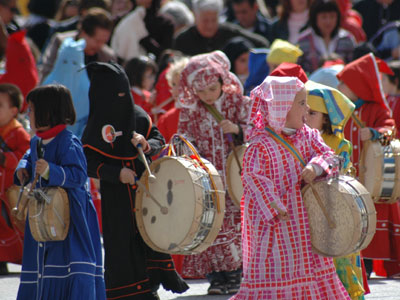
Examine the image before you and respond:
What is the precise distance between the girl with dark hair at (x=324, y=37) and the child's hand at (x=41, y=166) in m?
5.92

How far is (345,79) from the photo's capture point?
28.8ft

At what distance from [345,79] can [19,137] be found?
2.91 meters

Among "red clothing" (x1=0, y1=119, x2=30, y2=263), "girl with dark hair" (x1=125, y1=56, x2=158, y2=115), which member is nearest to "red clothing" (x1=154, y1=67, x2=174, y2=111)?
"girl with dark hair" (x1=125, y1=56, x2=158, y2=115)

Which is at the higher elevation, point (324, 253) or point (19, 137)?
point (19, 137)

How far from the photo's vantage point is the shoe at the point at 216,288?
8039mm

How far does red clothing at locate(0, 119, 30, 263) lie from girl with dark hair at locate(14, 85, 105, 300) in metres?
2.40

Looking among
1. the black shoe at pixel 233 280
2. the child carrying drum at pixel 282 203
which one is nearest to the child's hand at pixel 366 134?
the black shoe at pixel 233 280

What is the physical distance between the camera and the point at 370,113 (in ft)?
28.8

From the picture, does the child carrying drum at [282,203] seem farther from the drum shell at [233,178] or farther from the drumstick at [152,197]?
the drum shell at [233,178]

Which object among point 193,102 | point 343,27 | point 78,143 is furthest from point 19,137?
Answer: point 343,27

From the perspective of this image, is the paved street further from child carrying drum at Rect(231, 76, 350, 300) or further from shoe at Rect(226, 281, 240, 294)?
child carrying drum at Rect(231, 76, 350, 300)

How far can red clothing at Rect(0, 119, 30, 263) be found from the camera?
29.6 ft

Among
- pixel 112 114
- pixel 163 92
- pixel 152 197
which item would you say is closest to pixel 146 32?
pixel 163 92

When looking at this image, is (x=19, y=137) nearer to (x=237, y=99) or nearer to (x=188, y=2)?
(x=237, y=99)
